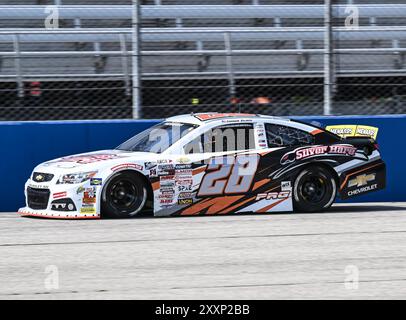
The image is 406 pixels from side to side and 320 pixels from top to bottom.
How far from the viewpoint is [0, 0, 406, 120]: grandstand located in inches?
488

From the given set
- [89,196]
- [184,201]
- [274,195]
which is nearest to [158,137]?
[184,201]

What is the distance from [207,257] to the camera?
7824mm

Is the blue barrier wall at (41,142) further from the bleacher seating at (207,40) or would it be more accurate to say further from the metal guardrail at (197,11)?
the metal guardrail at (197,11)

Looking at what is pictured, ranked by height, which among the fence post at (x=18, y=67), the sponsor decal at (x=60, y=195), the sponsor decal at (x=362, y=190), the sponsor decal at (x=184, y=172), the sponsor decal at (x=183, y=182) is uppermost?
the fence post at (x=18, y=67)

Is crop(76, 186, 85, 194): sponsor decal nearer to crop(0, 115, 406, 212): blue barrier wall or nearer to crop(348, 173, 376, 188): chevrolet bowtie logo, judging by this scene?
crop(0, 115, 406, 212): blue barrier wall

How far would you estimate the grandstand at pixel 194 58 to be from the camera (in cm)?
1239

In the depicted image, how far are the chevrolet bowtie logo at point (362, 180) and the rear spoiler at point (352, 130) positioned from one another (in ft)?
3.18

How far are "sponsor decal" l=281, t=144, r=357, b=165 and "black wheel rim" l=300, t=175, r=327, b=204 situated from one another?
0.96ft

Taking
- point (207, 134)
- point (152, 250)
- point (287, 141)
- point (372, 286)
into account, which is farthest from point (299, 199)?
point (372, 286)

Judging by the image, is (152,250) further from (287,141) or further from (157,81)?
(157,81)

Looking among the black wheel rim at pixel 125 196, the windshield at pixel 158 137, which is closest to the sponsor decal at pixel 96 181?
the black wheel rim at pixel 125 196

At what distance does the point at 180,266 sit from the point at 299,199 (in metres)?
3.85

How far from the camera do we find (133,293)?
6.25 meters

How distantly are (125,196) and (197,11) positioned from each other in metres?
5.33
